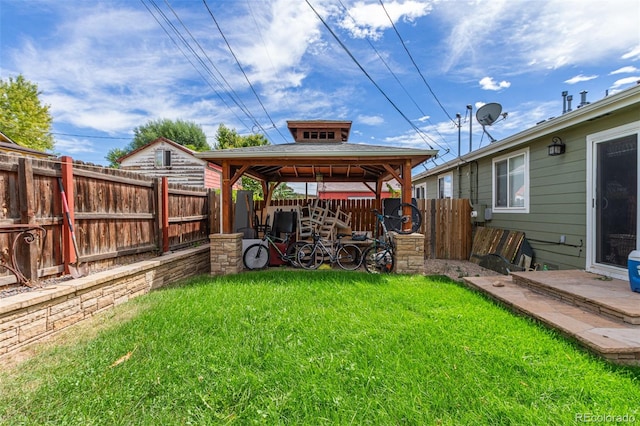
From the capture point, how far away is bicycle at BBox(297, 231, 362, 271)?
636cm

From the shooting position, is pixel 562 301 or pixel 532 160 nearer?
pixel 562 301

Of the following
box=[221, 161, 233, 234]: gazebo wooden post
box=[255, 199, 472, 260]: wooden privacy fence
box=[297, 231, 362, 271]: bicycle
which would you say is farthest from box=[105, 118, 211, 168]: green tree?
box=[255, 199, 472, 260]: wooden privacy fence

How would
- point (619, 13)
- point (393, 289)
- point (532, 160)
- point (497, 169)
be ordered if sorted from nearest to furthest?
point (393, 289) < point (619, 13) < point (532, 160) < point (497, 169)

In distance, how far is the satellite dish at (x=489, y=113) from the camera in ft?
24.9

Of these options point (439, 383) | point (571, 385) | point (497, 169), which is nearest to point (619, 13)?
point (497, 169)

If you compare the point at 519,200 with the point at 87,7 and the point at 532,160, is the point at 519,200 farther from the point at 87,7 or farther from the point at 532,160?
the point at 87,7

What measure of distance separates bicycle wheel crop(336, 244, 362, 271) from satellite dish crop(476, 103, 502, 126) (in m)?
5.05

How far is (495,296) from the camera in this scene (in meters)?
3.95

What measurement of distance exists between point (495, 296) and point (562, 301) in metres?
0.73

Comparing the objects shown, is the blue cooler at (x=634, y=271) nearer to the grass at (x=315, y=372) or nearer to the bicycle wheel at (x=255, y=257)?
the grass at (x=315, y=372)

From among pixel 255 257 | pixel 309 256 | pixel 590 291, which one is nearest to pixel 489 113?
pixel 590 291

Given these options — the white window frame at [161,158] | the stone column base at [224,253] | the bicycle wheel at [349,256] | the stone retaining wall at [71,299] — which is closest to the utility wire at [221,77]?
the stone column base at [224,253]

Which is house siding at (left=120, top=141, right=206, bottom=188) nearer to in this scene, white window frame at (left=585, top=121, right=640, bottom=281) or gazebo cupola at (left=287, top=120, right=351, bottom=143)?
gazebo cupola at (left=287, top=120, right=351, bottom=143)

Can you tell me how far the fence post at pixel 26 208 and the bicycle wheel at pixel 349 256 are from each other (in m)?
4.95
